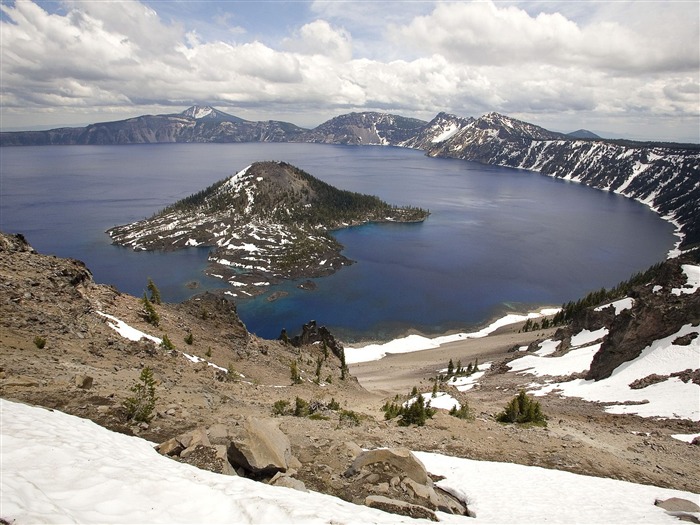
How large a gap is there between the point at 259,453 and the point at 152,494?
4486 millimetres

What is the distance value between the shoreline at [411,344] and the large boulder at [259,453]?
70.6 metres

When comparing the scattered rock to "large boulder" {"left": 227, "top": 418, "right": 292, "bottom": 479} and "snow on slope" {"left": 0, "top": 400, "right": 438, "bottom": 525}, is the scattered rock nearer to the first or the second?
"snow on slope" {"left": 0, "top": 400, "right": 438, "bottom": 525}

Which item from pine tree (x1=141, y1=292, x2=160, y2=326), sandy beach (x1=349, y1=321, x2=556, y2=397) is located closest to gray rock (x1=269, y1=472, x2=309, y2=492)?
pine tree (x1=141, y1=292, x2=160, y2=326)

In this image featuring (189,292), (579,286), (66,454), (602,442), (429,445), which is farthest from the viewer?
(579,286)

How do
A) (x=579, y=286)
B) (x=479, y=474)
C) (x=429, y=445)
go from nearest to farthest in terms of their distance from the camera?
(x=479, y=474), (x=429, y=445), (x=579, y=286)

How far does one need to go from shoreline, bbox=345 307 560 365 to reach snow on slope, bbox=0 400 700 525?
70.0 m

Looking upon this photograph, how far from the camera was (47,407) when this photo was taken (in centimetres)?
1415

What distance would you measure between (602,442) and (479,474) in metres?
12.7

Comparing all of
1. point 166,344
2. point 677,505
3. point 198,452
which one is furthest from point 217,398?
point 677,505

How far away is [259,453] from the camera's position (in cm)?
1339

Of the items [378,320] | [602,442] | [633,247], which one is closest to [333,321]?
[378,320]

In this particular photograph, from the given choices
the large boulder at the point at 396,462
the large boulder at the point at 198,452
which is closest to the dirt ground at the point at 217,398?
the large boulder at the point at 396,462

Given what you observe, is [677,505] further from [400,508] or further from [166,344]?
[166,344]

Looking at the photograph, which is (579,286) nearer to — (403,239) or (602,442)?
(403,239)
